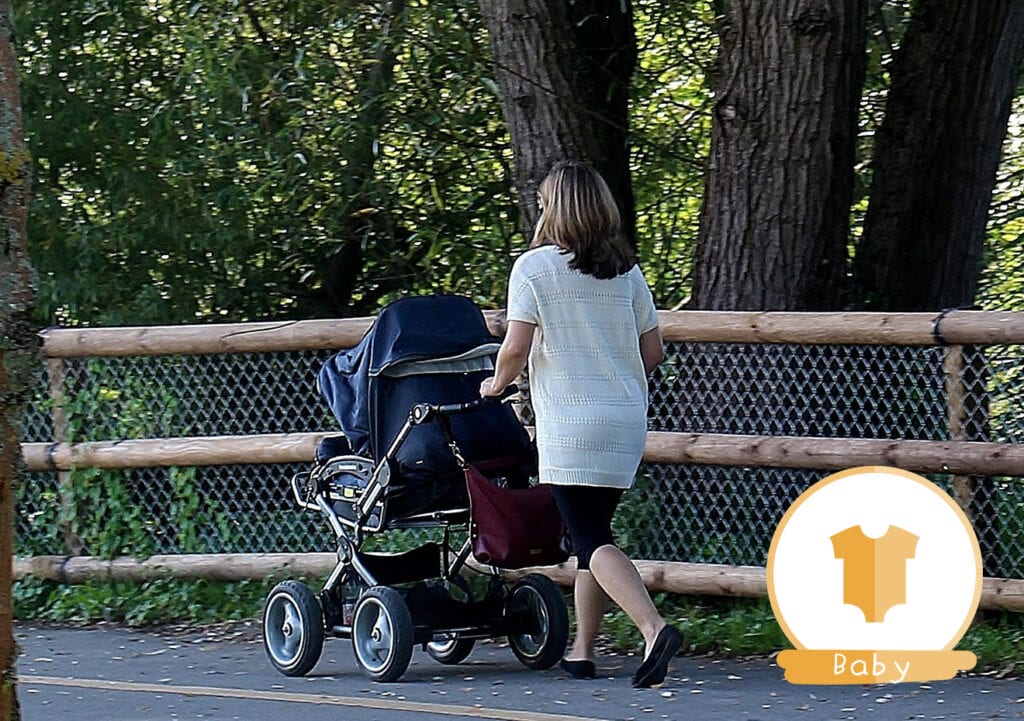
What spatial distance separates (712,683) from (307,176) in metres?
4.48

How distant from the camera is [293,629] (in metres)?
7.18

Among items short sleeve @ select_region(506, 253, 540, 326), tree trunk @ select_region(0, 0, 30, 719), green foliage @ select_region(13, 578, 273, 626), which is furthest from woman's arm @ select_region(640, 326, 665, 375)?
tree trunk @ select_region(0, 0, 30, 719)

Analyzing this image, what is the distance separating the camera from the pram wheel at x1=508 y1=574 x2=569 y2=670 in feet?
22.8

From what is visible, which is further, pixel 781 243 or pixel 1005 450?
pixel 781 243

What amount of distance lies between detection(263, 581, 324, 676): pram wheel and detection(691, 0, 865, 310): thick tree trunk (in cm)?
252

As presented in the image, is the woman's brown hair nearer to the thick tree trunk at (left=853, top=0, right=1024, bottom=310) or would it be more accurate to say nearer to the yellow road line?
the yellow road line

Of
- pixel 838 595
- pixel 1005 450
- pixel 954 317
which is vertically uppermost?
pixel 954 317

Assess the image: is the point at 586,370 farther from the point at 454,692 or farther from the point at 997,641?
the point at 997,641

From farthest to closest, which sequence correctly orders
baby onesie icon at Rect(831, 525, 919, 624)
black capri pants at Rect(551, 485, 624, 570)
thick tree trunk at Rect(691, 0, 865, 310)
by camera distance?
thick tree trunk at Rect(691, 0, 865, 310)
black capri pants at Rect(551, 485, 624, 570)
baby onesie icon at Rect(831, 525, 919, 624)

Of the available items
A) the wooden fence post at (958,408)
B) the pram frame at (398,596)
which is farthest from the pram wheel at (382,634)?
the wooden fence post at (958,408)

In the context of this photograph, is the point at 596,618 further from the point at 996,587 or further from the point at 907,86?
the point at 907,86

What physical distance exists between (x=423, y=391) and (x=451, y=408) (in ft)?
0.81

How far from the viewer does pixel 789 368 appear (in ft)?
24.6

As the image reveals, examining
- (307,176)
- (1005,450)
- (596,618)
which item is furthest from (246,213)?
(1005,450)
